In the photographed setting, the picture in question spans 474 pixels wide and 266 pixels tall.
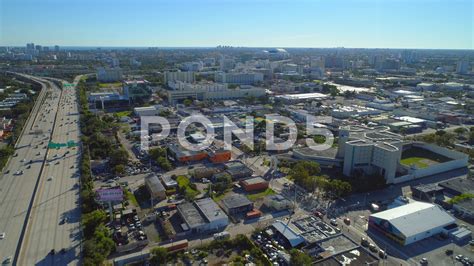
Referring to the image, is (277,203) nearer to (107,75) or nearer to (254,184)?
(254,184)

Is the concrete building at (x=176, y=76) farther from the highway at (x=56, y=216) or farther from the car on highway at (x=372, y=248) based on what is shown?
the car on highway at (x=372, y=248)

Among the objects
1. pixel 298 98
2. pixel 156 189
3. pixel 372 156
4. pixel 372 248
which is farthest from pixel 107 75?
pixel 372 248

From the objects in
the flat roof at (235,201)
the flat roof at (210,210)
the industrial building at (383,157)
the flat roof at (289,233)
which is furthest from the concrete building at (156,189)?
the industrial building at (383,157)

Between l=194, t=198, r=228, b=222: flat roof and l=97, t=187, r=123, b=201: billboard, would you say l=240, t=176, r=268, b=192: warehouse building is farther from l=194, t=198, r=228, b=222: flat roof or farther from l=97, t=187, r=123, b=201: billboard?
l=97, t=187, r=123, b=201: billboard

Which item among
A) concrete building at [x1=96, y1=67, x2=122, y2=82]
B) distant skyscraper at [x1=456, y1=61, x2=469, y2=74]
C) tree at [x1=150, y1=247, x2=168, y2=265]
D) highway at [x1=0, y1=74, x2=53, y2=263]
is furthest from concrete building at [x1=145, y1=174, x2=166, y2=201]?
distant skyscraper at [x1=456, y1=61, x2=469, y2=74]

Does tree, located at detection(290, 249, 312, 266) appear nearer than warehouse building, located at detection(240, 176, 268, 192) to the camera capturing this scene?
Yes

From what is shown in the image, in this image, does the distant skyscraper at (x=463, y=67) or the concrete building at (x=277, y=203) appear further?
the distant skyscraper at (x=463, y=67)
